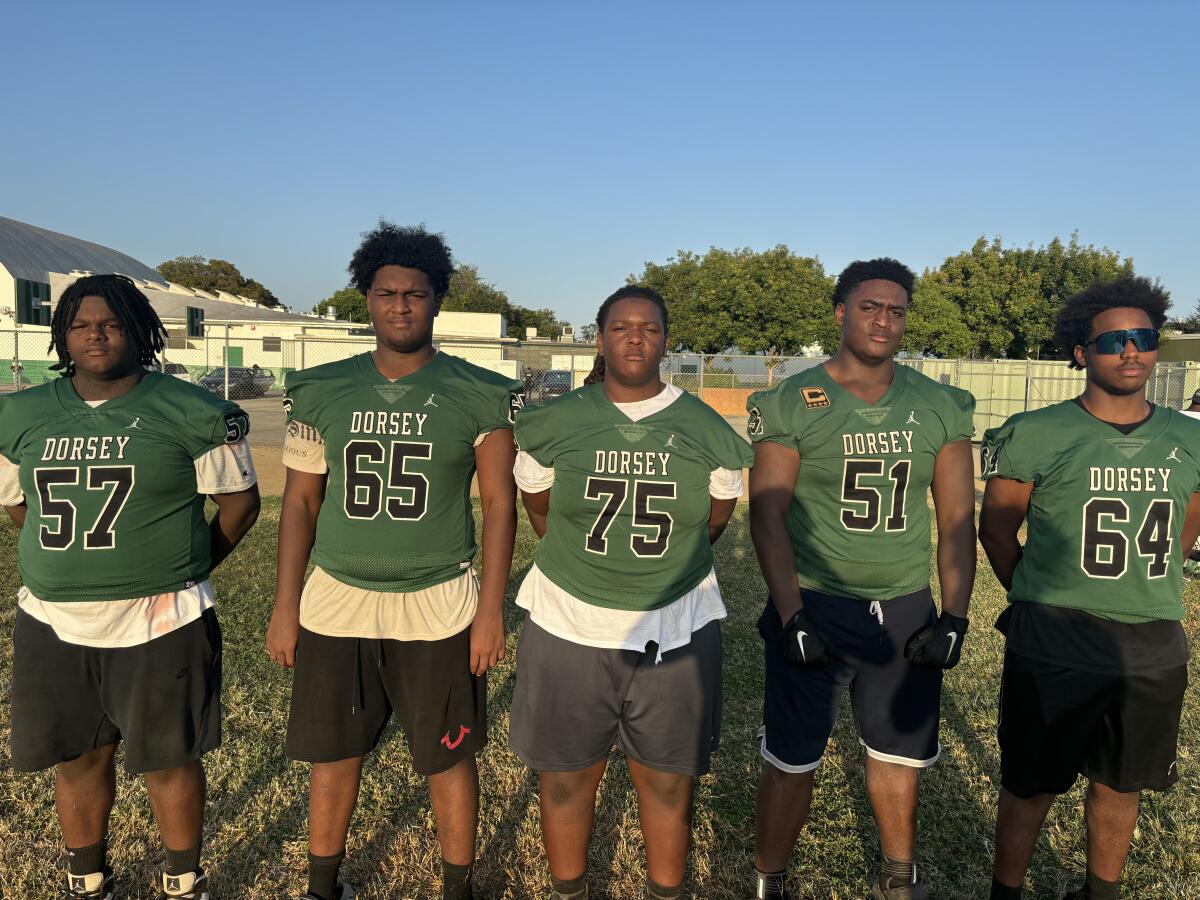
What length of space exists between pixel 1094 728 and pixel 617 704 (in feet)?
5.00

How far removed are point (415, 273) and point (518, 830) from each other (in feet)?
7.37

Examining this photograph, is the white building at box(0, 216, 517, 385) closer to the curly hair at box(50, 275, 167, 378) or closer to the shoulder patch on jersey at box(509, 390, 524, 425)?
the curly hair at box(50, 275, 167, 378)

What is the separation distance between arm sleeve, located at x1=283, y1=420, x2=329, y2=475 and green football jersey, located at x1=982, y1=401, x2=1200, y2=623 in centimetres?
230

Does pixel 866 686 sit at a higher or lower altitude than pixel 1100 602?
lower

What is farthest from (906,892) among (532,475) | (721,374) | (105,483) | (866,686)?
(721,374)

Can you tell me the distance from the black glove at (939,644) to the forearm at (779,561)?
1.25 ft

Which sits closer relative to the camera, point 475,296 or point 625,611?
point 625,611

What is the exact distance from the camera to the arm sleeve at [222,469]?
8.93ft

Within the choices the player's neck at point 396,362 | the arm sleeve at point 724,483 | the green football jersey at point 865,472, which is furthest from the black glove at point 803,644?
the player's neck at point 396,362

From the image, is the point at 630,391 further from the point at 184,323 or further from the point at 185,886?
the point at 184,323

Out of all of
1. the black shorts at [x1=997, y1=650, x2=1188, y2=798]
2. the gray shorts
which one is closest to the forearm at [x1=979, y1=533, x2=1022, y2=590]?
the black shorts at [x1=997, y1=650, x2=1188, y2=798]

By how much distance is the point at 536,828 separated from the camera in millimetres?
3402

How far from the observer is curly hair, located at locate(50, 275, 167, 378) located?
271cm

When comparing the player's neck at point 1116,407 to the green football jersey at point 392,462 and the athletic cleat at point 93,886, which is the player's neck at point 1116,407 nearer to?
the green football jersey at point 392,462
